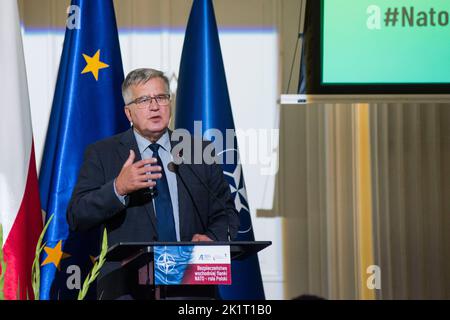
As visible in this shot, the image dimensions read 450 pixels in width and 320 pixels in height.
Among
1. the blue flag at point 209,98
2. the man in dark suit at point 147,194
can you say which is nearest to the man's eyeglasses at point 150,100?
the man in dark suit at point 147,194

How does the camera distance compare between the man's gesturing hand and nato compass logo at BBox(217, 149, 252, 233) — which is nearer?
the man's gesturing hand

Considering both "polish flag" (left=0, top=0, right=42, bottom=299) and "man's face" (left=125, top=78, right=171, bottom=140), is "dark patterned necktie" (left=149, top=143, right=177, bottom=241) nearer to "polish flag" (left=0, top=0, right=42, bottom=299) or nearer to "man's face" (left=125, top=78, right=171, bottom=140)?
"man's face" (left=125, top=78, right=171, bottom=140)

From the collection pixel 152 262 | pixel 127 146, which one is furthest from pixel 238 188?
pixel 152 262

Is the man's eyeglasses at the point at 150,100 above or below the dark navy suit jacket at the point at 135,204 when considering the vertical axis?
above

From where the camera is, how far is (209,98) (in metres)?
4.92

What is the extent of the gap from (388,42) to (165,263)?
2.32 metres

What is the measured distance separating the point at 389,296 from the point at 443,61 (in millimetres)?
1408

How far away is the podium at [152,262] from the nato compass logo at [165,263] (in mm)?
32

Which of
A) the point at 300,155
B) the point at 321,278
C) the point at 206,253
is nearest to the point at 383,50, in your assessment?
the point at 300,155

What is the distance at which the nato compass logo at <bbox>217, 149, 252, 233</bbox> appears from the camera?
4.84 metres

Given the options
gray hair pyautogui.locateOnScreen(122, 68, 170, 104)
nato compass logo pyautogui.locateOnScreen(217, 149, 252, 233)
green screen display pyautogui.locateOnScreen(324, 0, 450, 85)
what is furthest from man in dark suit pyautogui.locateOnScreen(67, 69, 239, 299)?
green screen display pyautogui.locateOnScreen(324, 0, 450, 85)

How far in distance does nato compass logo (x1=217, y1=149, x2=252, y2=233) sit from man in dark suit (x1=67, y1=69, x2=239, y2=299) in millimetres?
895

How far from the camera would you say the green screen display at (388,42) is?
490 cm

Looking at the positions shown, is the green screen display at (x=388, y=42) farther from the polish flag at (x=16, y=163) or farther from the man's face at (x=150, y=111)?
the polish flag at (x=16, y=163)
